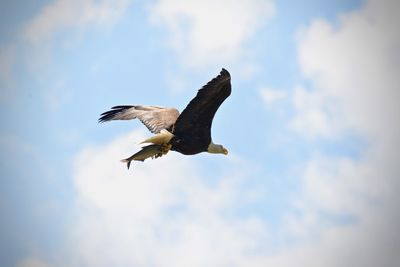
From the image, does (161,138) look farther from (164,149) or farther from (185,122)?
(185,122)

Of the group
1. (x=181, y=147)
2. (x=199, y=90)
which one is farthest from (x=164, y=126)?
(x=199, y=90)

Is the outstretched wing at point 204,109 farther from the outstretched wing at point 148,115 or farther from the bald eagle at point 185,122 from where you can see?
the outstretched wing at point 148,115

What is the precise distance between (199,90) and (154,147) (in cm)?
140

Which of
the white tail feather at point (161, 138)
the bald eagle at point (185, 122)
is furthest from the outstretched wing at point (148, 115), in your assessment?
the white tail feather at point (161, 138)

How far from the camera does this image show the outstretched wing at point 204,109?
12.6 metres

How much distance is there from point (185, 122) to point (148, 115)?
1.43 m

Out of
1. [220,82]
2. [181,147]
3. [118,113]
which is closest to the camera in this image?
[220,82]

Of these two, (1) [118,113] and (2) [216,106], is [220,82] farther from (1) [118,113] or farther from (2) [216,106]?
(1) [118,113]

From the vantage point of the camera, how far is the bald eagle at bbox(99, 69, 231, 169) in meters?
12.7

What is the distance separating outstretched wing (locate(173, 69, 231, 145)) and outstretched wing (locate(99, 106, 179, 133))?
1.98 feet

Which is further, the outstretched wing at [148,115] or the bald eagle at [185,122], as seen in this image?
the outstretched wing at [148,115]

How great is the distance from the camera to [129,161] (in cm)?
1291

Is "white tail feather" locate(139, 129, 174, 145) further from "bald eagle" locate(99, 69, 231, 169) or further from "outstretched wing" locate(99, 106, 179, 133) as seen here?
"outstretched wing" locate(99, 106, 179, 133)

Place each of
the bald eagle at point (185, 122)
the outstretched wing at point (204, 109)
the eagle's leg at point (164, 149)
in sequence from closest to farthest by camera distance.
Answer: the outstretched wing at point (204, 109)
the bald eagle at point (185, 122)
the eagle's leg at point (164, 149)
